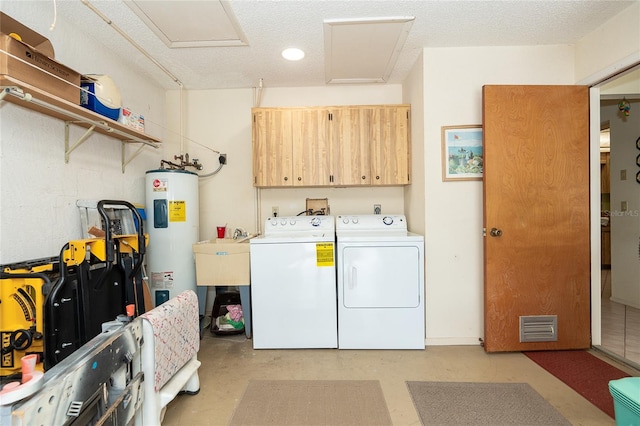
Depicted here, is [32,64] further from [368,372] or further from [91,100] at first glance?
[368,372]

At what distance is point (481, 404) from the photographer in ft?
5.90

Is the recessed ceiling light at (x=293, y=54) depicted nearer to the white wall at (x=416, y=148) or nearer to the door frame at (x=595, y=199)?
the white wall at (x=416, y=148)

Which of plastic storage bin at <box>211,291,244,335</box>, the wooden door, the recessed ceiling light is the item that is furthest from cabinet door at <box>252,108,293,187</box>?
the wooden door

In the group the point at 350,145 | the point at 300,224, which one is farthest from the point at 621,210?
the point at 300,224

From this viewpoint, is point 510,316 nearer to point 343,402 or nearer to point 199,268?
point 343,402

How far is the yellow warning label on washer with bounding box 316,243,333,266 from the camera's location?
2.47 metres

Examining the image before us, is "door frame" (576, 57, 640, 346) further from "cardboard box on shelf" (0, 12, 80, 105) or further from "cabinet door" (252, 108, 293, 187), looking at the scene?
"cardboard box on shelf" (0, 12, 80, 105)

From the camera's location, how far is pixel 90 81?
191cm

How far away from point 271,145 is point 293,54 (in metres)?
0.84

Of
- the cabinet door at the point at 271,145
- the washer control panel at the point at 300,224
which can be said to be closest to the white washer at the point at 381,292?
the washer control panel at the point at 300,224

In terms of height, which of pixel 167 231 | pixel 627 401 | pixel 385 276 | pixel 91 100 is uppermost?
pixel 91 100

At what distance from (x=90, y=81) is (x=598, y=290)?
4.13 meters

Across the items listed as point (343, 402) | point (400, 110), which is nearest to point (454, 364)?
point (343, 402)

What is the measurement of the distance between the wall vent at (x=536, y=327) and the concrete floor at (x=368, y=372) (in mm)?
174
